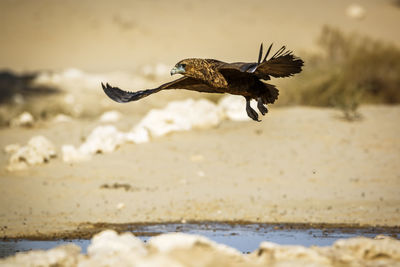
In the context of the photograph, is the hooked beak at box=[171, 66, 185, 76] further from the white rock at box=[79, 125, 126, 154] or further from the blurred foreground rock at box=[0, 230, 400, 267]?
the white rock at box=[79, 125, 126, 154]

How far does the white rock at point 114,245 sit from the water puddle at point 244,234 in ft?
5.88

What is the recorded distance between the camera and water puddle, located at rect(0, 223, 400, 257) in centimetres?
739

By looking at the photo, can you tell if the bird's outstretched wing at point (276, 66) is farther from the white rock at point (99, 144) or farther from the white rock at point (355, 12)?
the white rock at point (355, 12)

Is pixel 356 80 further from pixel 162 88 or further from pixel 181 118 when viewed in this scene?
pixel 162 88

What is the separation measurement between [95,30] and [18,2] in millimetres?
6656

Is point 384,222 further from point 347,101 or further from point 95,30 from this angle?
point 95,30

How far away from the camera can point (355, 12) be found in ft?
141

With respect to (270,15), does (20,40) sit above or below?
below

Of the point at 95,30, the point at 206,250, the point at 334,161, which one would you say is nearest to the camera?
the point at 206,250

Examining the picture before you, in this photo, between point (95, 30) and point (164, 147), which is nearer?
point (164, 147)

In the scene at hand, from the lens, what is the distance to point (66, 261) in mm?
5027

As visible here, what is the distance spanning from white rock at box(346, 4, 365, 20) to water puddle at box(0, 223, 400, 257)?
35492mm

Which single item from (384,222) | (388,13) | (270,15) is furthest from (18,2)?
(384,222)

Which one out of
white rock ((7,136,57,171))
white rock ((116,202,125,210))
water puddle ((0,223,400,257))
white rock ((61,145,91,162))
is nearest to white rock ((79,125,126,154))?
white rock ((61,145,91,162))
